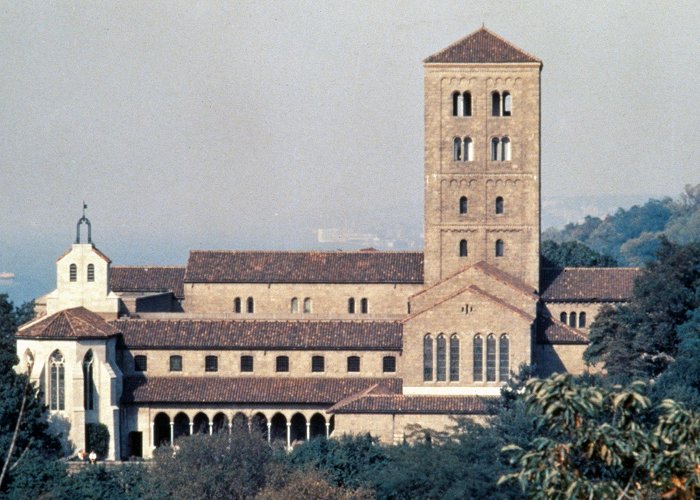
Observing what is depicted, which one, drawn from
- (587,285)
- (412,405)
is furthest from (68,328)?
(587,285)

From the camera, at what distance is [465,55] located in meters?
78.7

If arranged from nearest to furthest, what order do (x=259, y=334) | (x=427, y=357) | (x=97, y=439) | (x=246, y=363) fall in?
(x=97, y=439) < (x=427, y=357) < (x=246, y=363) < (x=259, y=334)

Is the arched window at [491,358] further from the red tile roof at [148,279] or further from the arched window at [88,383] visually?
the red tile roof at [148,279]

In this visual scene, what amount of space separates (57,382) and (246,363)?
326 inches

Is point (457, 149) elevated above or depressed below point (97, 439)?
above

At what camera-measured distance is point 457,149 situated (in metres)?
79.2

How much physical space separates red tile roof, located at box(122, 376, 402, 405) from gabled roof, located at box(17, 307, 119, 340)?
2.80 metres

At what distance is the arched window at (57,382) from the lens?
233ft

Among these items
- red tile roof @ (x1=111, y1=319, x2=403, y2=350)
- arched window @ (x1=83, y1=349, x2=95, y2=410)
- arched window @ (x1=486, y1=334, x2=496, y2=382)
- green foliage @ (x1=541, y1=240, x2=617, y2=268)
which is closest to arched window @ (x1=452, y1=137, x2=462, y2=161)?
red tile roof @ (x1=111, y1=319, x2=403, y2=350)

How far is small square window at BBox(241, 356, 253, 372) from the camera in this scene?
74.0 m

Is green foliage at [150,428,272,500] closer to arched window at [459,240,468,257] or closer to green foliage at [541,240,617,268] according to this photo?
arched window at [459,240,468,257]

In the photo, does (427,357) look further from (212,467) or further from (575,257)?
(575,257)

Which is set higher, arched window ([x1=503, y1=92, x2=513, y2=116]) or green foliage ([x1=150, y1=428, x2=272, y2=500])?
arched window ([x1=503, y1=92, x2=513, y2=116])

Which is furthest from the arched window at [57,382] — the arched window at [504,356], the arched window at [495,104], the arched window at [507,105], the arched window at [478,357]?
the arched window at [507,105]
